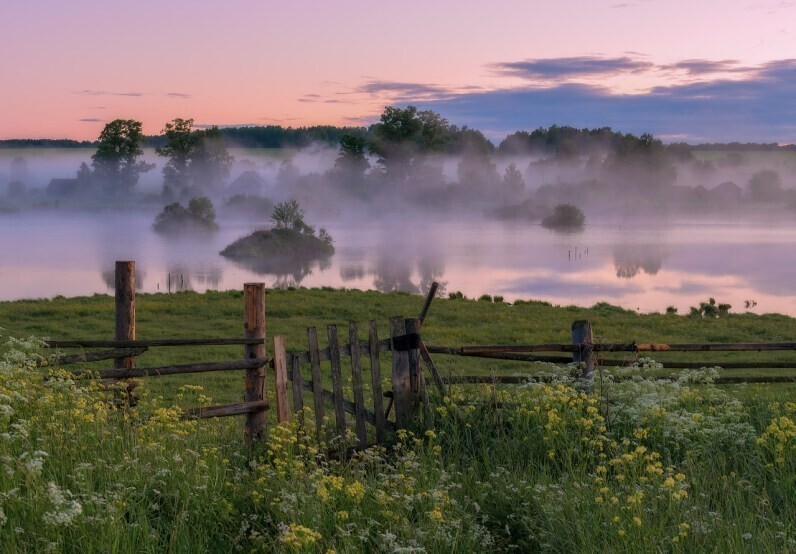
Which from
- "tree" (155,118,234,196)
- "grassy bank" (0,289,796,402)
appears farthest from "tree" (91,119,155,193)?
"grassy bank" (0,289,796,402)

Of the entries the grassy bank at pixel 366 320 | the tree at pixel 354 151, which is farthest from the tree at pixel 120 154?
the grassy bank at pixel 366 320

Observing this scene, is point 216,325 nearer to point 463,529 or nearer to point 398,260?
point 463,529

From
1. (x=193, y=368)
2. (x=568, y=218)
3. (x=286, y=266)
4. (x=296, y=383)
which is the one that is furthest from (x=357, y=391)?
(x=568, y=218)

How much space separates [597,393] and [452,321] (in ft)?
59.5

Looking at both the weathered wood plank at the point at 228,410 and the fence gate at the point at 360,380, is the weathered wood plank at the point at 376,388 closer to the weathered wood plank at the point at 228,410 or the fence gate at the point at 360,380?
the fence gate at the point at 360,380

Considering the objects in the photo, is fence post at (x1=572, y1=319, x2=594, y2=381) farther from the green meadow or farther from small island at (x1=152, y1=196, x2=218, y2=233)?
small island at (x1=152, y1=196, x2=218, y2=233)

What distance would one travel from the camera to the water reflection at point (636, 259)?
80262 mm

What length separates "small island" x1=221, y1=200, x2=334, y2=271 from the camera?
82750mm

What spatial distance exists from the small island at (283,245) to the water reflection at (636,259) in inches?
1214

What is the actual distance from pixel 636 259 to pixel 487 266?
19909 mm

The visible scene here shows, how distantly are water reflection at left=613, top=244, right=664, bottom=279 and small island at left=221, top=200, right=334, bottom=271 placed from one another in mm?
30823

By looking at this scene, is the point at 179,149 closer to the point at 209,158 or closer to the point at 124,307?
the point at 209,158

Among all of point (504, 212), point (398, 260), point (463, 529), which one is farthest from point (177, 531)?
point (504, 212)

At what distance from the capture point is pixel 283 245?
272 feet
